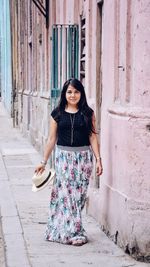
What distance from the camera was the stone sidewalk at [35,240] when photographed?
6832 millimetres

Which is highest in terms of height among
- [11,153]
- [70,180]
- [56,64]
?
[56,64]

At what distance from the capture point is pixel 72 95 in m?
7.38

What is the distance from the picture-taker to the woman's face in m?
7.38

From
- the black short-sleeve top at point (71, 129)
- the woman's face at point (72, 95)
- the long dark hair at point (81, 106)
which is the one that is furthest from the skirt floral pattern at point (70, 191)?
the woman's face at point (72, 95)

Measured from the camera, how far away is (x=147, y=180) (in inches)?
258

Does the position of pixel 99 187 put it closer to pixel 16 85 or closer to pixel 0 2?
pixel 16 85

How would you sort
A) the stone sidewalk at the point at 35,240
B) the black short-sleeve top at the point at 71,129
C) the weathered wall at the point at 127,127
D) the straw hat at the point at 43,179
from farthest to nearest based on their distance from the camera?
1. the straw hat at the point at 43,179
2. the black short-sleeve top at the point at 71,129
3. the stone sidewalk at the point at 35,240
4. the weathered wall at the point at 127,127

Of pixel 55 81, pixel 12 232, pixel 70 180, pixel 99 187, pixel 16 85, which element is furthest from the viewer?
pixel 16 85

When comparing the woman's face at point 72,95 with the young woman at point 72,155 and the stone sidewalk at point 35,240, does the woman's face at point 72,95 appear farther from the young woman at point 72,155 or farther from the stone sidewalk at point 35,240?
the stone sidewalk at point 35,240

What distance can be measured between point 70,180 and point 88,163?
0.26m

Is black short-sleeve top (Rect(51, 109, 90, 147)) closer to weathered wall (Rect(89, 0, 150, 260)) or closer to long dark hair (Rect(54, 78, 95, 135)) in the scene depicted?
long dark hair (Rect(54, 78, 95, 135))

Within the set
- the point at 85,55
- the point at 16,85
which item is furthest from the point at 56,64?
the point at 16,85

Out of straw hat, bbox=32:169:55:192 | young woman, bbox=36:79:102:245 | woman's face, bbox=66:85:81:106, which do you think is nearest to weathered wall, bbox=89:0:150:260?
young woman, bbox=36:79:102:245

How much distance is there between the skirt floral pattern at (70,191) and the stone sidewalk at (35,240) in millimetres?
172
